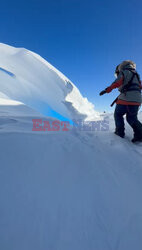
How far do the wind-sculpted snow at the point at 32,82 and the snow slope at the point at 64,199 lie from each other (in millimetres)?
4865

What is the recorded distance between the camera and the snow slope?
0.55 metres

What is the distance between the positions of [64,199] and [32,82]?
5.98m

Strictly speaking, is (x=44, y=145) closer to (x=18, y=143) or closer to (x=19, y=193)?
(x=18, y=143)

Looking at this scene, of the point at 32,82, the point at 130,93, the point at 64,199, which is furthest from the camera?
the point at 32,82

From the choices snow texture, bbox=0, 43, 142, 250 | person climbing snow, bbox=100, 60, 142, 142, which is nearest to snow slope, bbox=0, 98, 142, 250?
snow texture, bbox=0, 43, 142, 250

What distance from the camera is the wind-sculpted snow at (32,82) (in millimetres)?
5363

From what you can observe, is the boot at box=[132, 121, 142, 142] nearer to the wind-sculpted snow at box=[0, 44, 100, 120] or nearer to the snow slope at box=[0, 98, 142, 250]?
the snow slope at box=[0, 98, 142, 250]

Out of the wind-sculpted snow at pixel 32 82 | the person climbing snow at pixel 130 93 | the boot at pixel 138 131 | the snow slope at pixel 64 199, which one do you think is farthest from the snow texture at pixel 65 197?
the wind-sculpted snow at pixel 32 82

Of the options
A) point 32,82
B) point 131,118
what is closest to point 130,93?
point 131,118

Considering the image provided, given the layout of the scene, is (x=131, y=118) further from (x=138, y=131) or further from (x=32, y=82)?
(x=32, y=82)

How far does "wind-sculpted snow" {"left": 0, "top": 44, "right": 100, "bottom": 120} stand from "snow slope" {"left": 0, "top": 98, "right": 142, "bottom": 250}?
16.0 ft

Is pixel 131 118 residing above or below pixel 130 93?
below

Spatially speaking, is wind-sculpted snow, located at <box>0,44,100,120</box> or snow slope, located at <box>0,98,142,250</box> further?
wind-sculpted snow, located at <box>0,44,100,120</box>

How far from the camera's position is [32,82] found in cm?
559
